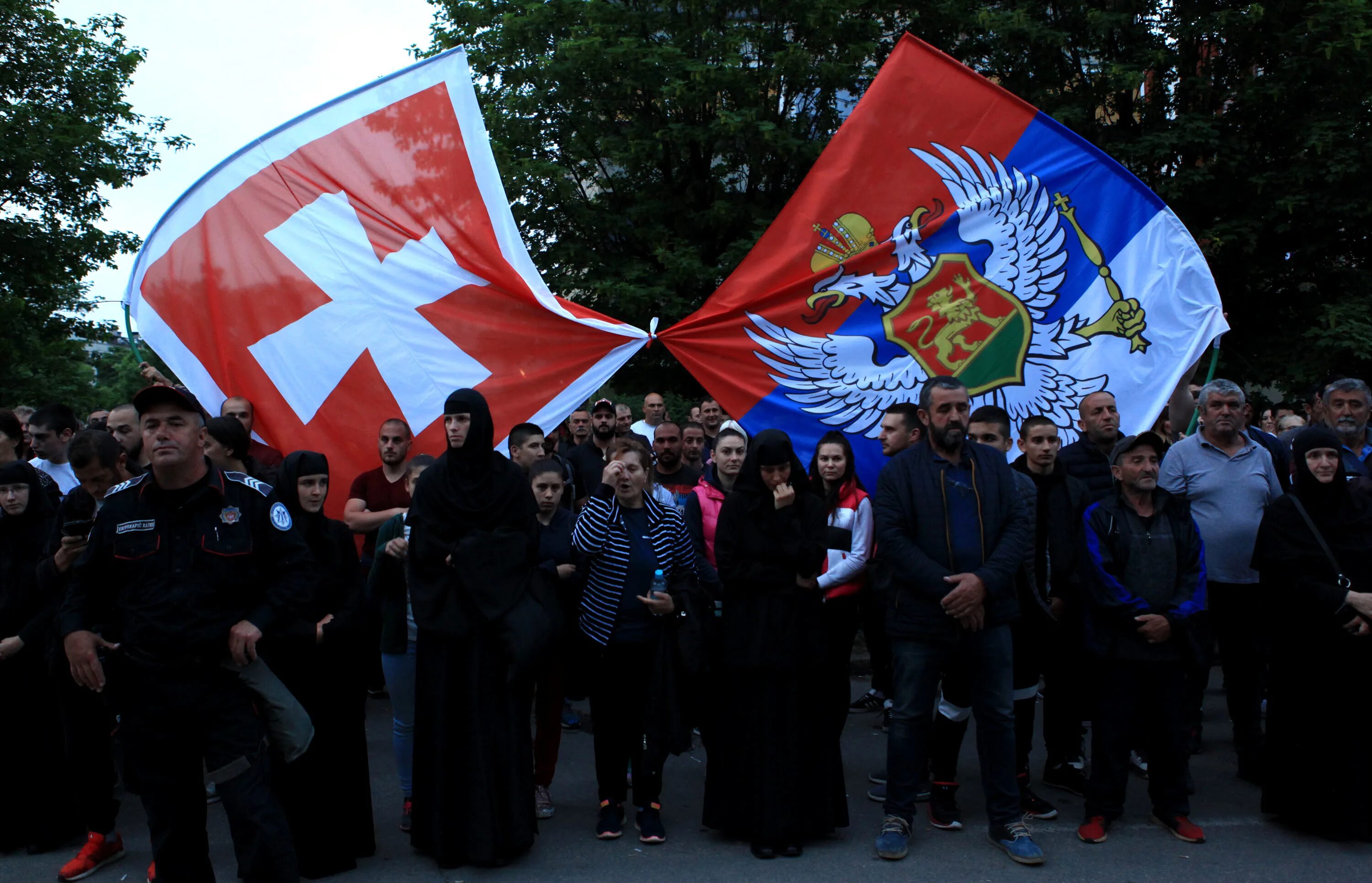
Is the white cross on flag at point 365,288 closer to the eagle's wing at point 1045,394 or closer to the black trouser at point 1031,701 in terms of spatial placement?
the eagle's wing at point 1045,394

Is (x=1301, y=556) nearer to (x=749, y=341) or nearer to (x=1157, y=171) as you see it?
(x=749, y=341)

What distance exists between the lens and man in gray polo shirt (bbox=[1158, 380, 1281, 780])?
5.83 metres

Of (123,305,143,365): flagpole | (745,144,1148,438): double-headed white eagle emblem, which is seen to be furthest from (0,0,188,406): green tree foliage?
(745,144,1148,438): double-headed white eagle emblem

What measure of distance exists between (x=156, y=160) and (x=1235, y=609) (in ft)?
62.7

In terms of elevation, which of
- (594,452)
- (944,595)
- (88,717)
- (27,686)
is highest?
(594,452)

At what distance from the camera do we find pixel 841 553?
5.40 metres

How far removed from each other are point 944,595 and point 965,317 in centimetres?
237

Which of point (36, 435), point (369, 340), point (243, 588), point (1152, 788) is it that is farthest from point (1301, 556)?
point (36, 435)

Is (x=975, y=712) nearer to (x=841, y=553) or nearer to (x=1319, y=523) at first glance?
(x=841, y=553)

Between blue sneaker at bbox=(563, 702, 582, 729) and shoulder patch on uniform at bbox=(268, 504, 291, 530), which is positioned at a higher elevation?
shoulder patch on uniform at bbox=(268, 504, 291, 530)

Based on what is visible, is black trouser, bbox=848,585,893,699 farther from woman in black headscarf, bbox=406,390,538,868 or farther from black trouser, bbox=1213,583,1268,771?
woman in black headscarf, bbox=406,390,538,868

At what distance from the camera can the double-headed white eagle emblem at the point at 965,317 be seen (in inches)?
254

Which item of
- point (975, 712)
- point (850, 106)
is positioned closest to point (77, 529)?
point (975, 712)

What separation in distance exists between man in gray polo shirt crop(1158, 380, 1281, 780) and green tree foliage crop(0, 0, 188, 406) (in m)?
16.1
